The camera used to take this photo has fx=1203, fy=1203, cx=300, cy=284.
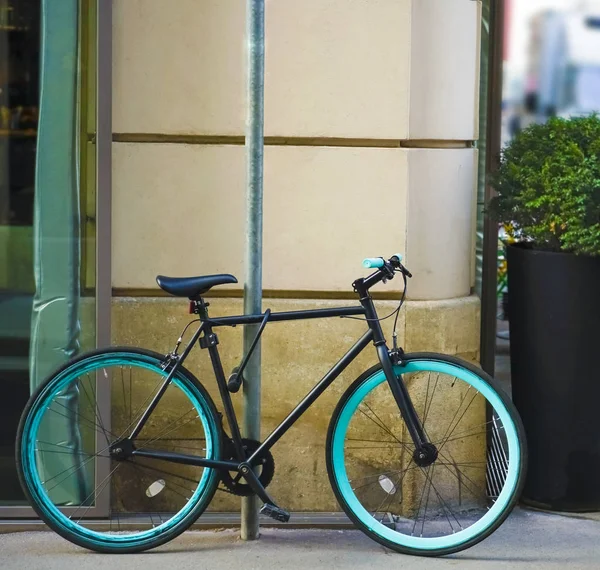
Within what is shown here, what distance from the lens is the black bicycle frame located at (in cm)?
445

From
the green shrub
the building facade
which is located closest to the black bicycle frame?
the building facade

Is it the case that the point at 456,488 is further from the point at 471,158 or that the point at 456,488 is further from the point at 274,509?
the point at 471,158

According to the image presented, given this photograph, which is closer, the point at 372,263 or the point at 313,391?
the point at 372,263

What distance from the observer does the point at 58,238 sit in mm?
5000

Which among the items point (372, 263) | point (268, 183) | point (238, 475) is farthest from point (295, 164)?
point (238, 475)

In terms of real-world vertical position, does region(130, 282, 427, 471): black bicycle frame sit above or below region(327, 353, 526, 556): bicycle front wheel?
above

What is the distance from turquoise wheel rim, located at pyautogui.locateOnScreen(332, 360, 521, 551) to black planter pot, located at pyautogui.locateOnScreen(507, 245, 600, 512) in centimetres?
65

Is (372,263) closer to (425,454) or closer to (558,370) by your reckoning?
(425,454)

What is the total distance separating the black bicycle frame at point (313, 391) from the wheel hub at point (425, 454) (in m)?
0.02

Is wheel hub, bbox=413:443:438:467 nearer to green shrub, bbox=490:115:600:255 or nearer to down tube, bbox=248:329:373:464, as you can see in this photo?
down tube, bbox=248:329:373:464

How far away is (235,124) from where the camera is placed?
497 centimetres

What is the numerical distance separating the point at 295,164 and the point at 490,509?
5.25 feet

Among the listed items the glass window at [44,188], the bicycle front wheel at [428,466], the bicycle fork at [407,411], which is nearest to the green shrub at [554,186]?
the bicycle front wheel at [428,466]

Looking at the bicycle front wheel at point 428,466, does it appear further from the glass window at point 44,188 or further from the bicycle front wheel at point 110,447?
the glass window at point 44,188
